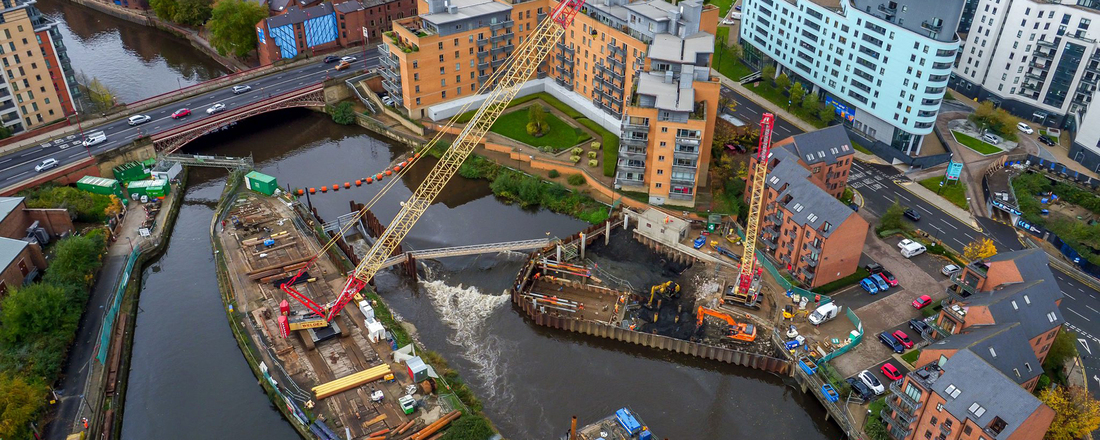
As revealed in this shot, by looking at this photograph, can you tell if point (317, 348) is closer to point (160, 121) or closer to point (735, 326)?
point (735, 326)

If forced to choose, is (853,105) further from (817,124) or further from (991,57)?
(991,57)

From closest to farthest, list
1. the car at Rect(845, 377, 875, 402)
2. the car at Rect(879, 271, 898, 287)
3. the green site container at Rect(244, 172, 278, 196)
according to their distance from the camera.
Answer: the car at Rect(845, 377, 875, 402)
the car at Rect(879, 271, 898, 287)
the green site container at Rect(244, 172, 278, 196)

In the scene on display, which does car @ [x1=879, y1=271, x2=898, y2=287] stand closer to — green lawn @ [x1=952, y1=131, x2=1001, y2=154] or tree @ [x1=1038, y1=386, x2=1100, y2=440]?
tree @ [x1=1038, y1=386, x2=1100, y2=440]

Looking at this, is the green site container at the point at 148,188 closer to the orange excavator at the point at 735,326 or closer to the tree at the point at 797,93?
the orange excavator at the point at 735,326

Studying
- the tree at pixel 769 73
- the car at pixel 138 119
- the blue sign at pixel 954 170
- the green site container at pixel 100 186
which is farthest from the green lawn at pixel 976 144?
the car at pixel 138 119

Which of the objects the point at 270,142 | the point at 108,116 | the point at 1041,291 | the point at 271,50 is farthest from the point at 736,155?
the point at 108,116

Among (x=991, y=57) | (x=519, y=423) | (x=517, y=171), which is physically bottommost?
(x=519, y=423)

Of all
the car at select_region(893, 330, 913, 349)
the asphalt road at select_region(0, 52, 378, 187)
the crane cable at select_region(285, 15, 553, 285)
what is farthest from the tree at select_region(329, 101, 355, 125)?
the car at select_region(893, 330, 913, 349)

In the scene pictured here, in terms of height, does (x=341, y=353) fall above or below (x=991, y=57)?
below
